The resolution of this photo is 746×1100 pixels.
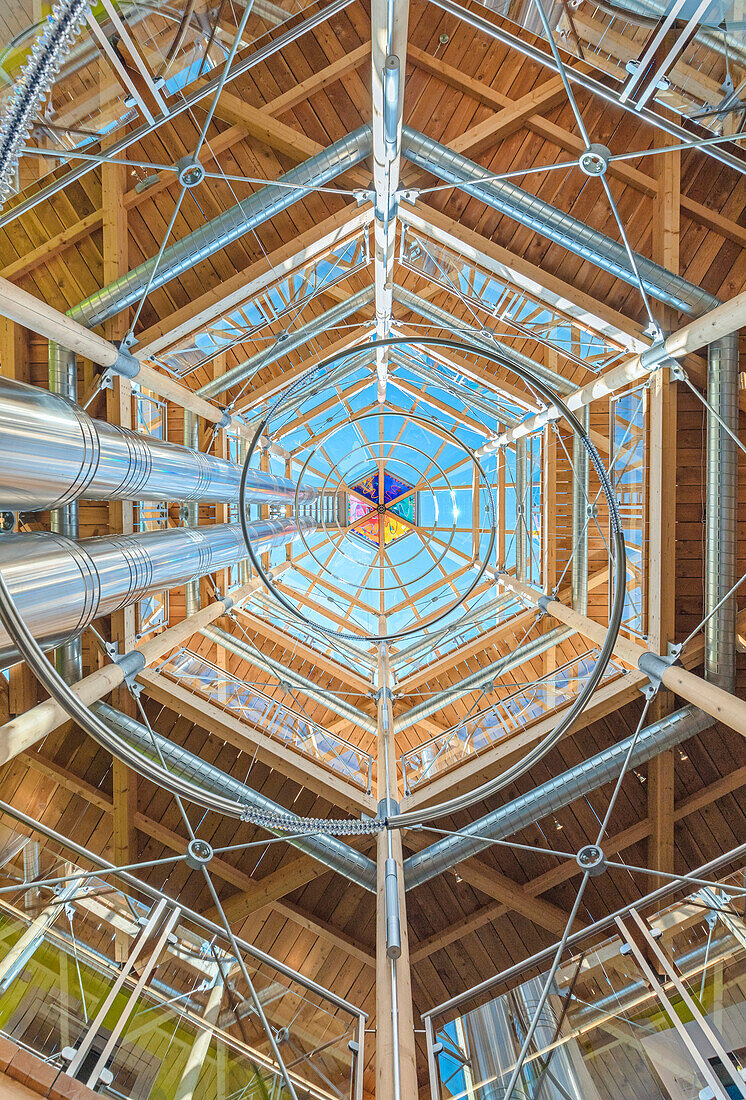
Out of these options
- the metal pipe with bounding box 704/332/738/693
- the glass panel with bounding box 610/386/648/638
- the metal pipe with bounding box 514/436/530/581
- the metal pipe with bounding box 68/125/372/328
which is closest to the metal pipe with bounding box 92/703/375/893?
the glass panel with bounding box 610/386/648/638

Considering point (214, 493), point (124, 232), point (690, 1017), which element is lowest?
point (690, 1017)

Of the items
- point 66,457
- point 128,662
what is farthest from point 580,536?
point 66,457

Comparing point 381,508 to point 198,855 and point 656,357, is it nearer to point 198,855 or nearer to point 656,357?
point 656,357

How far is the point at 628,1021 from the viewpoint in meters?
5.03

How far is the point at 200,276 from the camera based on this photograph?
8273 mm

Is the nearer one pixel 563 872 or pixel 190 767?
pixel 190 767

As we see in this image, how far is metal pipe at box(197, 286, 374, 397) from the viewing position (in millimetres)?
9875

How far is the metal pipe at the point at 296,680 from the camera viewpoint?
39.8 feet

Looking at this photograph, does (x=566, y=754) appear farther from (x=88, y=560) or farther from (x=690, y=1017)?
(x=88, y=560)

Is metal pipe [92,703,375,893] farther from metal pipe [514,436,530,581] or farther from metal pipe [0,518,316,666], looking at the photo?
metal pipe [514,436,530,581]

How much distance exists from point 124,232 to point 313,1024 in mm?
8430

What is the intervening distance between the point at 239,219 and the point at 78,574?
455 centimetres

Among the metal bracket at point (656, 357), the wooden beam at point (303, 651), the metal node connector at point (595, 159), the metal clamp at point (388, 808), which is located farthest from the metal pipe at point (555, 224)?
the wooden beam at point (303, 651)

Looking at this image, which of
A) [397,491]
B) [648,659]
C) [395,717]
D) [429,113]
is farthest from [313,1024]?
[397,491]
